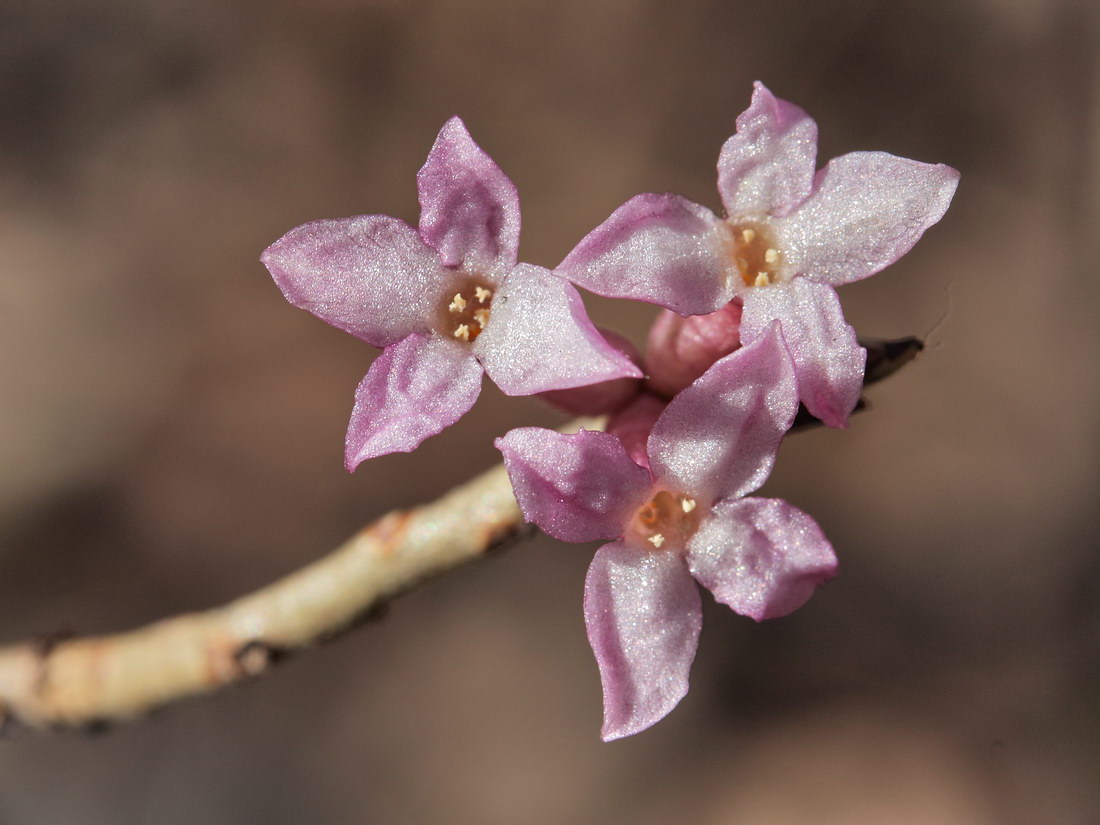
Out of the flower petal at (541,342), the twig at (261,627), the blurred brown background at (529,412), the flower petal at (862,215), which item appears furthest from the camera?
the blurred brown background at (529,412)

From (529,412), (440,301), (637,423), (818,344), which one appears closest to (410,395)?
(440,301)

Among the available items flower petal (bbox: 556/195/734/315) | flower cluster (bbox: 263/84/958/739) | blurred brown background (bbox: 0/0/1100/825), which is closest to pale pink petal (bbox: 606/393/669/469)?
flower cluster (bbox: 263/84/958/739)

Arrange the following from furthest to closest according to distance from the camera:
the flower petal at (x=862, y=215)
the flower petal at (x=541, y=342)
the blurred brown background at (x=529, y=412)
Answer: the blurred brown background at (x=529, y=412)
the flower petal at (x=862, y=215)
the flower petal at (x=541, y=342)

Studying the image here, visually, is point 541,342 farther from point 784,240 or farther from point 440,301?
point 784,240

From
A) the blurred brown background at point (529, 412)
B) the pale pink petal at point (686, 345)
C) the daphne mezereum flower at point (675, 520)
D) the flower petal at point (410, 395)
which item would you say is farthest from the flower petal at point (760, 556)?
the blurred brown background at point (529, 412)

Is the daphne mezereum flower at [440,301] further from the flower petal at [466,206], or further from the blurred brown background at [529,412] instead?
the blurred brown background at [529,412]

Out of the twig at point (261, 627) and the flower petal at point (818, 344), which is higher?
the flower petal at point (818, 344)
